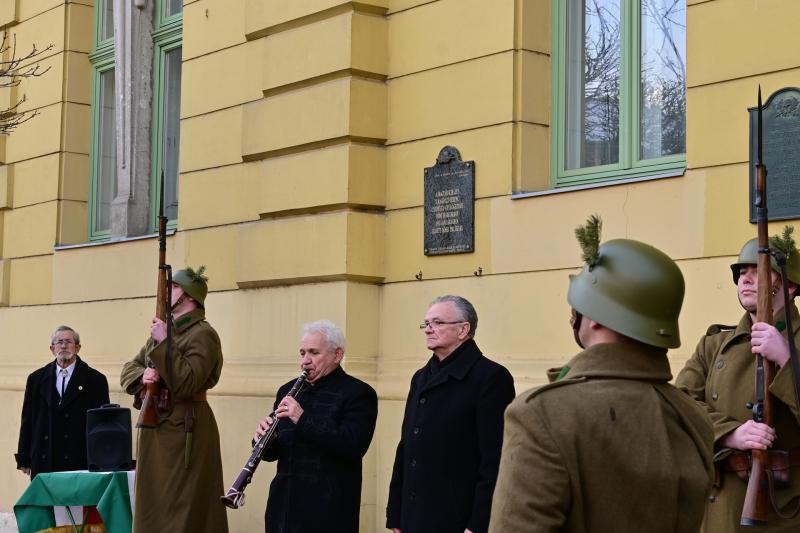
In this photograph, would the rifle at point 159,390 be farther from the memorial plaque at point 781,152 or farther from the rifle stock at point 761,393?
the rifle stock at point 761,393

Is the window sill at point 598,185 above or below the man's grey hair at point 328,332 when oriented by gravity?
above

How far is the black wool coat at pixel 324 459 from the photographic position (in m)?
7.20

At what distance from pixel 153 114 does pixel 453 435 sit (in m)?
7.41

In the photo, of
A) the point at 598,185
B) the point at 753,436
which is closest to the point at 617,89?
the point at 598,185

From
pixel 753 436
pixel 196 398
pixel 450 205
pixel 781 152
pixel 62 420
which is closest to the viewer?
pixel 753 436

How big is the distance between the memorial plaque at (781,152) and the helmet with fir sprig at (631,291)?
12.7 feet

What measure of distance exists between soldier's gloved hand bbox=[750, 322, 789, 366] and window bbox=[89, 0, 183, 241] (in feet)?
24.3

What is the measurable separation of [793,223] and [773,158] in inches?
14.9

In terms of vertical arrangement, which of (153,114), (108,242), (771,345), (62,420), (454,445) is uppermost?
(153,114)

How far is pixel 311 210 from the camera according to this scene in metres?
10.4

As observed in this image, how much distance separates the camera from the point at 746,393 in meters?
6.02

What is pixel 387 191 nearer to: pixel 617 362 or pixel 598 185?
pixel 598 185

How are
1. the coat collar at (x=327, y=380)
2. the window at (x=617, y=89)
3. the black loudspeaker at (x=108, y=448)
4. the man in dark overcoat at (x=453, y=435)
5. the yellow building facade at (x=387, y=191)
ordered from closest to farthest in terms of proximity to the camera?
1. the man in dark overcoat at (x=453, y=435)
2. the coat collar at (x=327, y=380)
3. the yellow building facade at (x=387, y=191)
4. the window at (x=617, y=89)
5. the black loudspeaker at (x=108, y=448)

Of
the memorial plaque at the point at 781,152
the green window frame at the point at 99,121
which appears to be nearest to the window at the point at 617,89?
the memorial plaque at the point at 781,152
